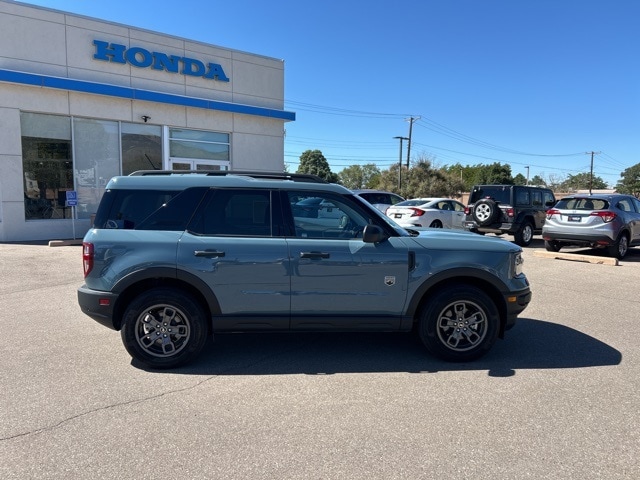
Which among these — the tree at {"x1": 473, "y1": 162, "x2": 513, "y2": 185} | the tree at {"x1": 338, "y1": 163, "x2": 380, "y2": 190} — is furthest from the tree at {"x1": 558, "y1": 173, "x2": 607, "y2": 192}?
the tree at {"x1": 338, "y1": 163, "x2": 380, "y2": 190}

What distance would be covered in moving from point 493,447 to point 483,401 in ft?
2.20

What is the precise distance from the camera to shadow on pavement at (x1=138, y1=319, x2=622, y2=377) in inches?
171

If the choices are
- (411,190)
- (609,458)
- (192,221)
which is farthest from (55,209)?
(411,190)

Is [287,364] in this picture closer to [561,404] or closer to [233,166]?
[561,404]

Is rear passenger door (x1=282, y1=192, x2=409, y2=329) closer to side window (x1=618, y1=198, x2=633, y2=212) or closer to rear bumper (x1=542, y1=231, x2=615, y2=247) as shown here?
rear bumper (x1=542, y1=231, x2=615, y2=247)

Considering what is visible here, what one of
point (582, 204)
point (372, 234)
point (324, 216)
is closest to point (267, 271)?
point (324, 216)

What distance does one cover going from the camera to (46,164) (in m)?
14.0

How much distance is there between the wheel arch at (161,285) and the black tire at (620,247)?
10.9m

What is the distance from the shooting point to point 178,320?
14.1ft

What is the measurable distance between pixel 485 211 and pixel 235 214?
11.7m

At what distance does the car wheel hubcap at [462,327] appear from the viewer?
4.46 metres

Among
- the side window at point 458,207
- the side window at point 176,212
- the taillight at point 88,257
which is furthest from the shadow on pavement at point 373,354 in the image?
the side window at point 458,207

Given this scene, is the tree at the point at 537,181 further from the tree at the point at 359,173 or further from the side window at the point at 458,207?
the side window at the point at 458,207

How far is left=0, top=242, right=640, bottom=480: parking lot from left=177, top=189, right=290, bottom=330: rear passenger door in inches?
21.6
